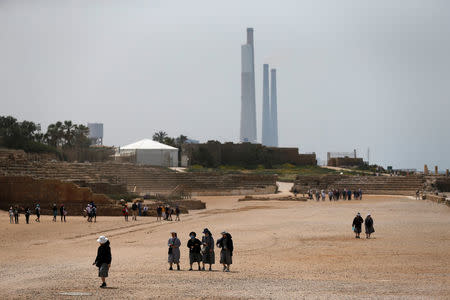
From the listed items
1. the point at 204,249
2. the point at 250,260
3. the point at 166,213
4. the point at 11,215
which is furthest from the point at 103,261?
the point at 166,213

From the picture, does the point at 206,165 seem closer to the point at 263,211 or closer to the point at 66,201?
the point at 263,211

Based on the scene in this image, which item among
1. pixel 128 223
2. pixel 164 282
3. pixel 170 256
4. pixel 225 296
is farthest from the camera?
pixel 128 223

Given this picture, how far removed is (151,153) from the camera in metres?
71.8

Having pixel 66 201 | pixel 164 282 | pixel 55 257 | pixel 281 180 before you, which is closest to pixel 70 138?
pixel 281 180

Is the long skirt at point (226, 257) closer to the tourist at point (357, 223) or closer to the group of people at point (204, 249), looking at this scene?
the group of people at point (204, 249)

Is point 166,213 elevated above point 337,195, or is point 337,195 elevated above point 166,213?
point 337,195

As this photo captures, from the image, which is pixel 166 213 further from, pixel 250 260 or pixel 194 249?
pixel 194 249

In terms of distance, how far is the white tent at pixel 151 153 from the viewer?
7125 cm

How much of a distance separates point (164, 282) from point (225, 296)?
87.9 inches

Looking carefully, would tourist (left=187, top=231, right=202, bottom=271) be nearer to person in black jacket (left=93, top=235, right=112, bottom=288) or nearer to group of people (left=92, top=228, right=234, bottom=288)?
group of people (left=92, top=228, right=234, bottom=288)

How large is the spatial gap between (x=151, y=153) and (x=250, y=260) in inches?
2136

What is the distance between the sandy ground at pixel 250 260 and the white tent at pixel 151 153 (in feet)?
120

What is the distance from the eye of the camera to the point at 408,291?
12523 mm

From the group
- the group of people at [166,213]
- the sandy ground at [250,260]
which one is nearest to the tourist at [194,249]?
the sandy ground at [250,260]
